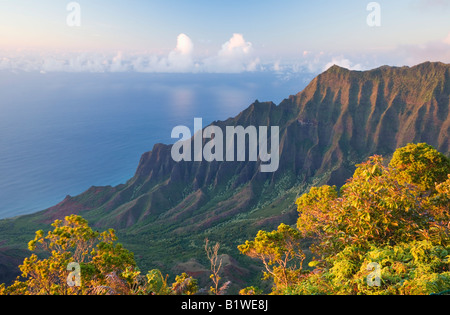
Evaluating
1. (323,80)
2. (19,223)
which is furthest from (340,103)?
(19,223)

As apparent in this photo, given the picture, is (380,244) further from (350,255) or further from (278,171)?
(278,171)

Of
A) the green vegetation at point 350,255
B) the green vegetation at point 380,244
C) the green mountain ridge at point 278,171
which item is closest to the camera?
the green vegetation at point 380,244

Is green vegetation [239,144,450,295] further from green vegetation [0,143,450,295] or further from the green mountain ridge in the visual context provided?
the green mountain ridge

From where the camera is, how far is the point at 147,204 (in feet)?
377

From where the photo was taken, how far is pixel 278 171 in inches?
4894

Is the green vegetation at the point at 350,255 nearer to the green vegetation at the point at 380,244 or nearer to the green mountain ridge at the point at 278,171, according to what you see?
the green vegetation at the point at 380,244

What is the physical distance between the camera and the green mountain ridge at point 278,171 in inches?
3723

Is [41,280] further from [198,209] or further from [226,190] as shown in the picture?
[226,190]

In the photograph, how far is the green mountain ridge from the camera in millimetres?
94562

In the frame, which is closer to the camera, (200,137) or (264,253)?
(264,253)

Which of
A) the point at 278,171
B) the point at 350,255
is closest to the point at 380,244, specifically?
the point at 350,255

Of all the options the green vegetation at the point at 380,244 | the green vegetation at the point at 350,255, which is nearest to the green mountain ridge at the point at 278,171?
the green vegetation at the point at 350,255

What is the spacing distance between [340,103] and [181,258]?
114022 millimetres

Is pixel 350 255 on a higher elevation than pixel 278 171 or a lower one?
higher
